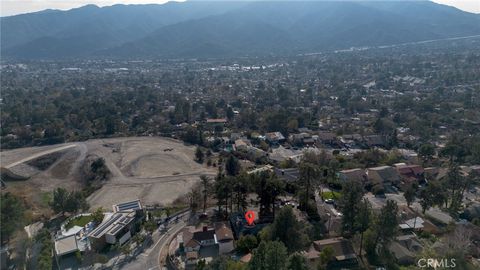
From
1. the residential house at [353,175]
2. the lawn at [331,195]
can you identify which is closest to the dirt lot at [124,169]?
the lawn at [331,195]

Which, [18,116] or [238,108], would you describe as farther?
[238,108]

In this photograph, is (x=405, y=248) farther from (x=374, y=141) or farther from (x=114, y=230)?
(x=374, y=141)

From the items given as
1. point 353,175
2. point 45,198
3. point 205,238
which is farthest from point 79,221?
point 353,175

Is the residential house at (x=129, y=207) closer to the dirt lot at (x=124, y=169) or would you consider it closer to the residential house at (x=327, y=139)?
the dirt lot at (x=124, y=169)

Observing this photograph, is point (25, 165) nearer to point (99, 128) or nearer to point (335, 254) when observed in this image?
point (99, 128)

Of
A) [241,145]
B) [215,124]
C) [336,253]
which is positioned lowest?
[215,124]

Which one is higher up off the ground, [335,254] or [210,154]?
[335,254]

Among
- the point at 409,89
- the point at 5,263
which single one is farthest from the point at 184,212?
the point at 409,89
